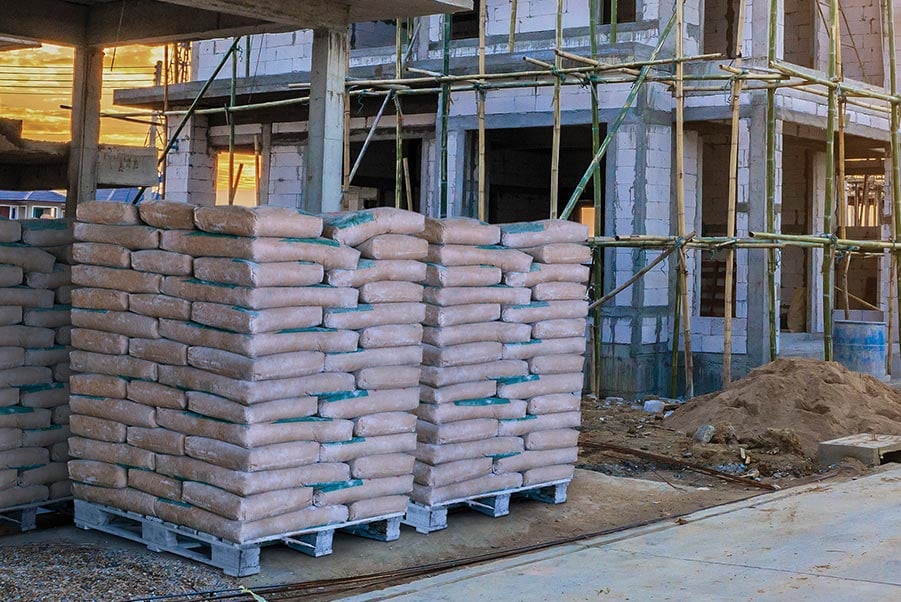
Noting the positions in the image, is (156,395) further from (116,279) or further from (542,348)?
(542,348)

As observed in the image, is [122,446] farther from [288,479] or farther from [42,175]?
[42,175]

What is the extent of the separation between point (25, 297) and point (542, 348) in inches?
136

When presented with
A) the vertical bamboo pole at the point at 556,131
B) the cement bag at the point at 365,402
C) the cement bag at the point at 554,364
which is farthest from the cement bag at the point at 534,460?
the vertical bamboo pole at the point at 556,131

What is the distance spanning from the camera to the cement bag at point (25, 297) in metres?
7.62

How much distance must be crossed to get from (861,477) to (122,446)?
6166 mm

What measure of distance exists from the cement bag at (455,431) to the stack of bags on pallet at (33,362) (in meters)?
2.34

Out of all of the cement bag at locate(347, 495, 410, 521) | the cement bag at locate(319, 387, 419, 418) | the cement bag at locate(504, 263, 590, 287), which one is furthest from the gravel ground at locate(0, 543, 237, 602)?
the cement bag at locate(504, 263, 590, 287)

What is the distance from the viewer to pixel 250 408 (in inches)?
259

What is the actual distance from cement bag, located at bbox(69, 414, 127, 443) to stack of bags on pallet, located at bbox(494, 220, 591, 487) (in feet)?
8.14

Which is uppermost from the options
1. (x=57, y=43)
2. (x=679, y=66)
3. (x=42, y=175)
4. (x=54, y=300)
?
(x=679, y=66)

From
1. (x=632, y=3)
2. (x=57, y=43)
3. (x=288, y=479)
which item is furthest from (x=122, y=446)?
(x=632, y=3)

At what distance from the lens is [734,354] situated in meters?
15.4

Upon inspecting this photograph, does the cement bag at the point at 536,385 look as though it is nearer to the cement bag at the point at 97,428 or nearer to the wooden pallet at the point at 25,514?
the cement bag at the point at 97,428

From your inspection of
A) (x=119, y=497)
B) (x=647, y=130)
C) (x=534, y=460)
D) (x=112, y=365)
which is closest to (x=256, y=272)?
(x=112, y=365)
